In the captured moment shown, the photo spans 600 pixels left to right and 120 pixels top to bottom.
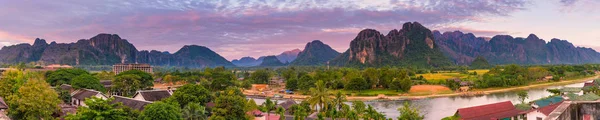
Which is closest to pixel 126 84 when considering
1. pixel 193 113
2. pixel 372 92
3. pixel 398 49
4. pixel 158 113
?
pixel 193 113

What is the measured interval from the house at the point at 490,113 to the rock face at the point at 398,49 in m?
117

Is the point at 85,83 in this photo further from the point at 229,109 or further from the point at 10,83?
the point at 229,109

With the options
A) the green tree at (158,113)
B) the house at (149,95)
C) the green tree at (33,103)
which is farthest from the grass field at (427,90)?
the green tree at (33,103)

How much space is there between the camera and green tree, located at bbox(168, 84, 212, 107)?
2592 cm

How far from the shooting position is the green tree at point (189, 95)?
25.9 m

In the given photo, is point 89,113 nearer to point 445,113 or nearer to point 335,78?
point 445,113

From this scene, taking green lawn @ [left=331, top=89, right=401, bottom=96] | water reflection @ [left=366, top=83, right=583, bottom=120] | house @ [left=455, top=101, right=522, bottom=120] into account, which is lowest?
water reflection @ [left=366, top=83, right=583, bottom=120]

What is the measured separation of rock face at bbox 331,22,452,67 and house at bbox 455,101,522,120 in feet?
384

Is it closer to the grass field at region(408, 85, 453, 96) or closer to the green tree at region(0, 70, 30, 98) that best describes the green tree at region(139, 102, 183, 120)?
the green tree at region(0, 70, 30, 98)

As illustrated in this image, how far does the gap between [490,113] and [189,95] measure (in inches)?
830

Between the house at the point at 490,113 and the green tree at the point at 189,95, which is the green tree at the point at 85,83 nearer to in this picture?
the green tree at the point at 189,95

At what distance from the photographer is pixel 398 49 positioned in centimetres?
15625

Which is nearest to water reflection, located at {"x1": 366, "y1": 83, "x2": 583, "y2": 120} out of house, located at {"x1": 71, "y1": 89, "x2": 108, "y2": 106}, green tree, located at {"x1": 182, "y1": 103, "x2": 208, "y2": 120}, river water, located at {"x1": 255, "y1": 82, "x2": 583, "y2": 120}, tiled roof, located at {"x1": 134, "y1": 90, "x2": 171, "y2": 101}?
river water, located at {"x1": 255, "y1": 82, "x2": 583, "y2": 120}

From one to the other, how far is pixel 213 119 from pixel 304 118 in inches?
290
